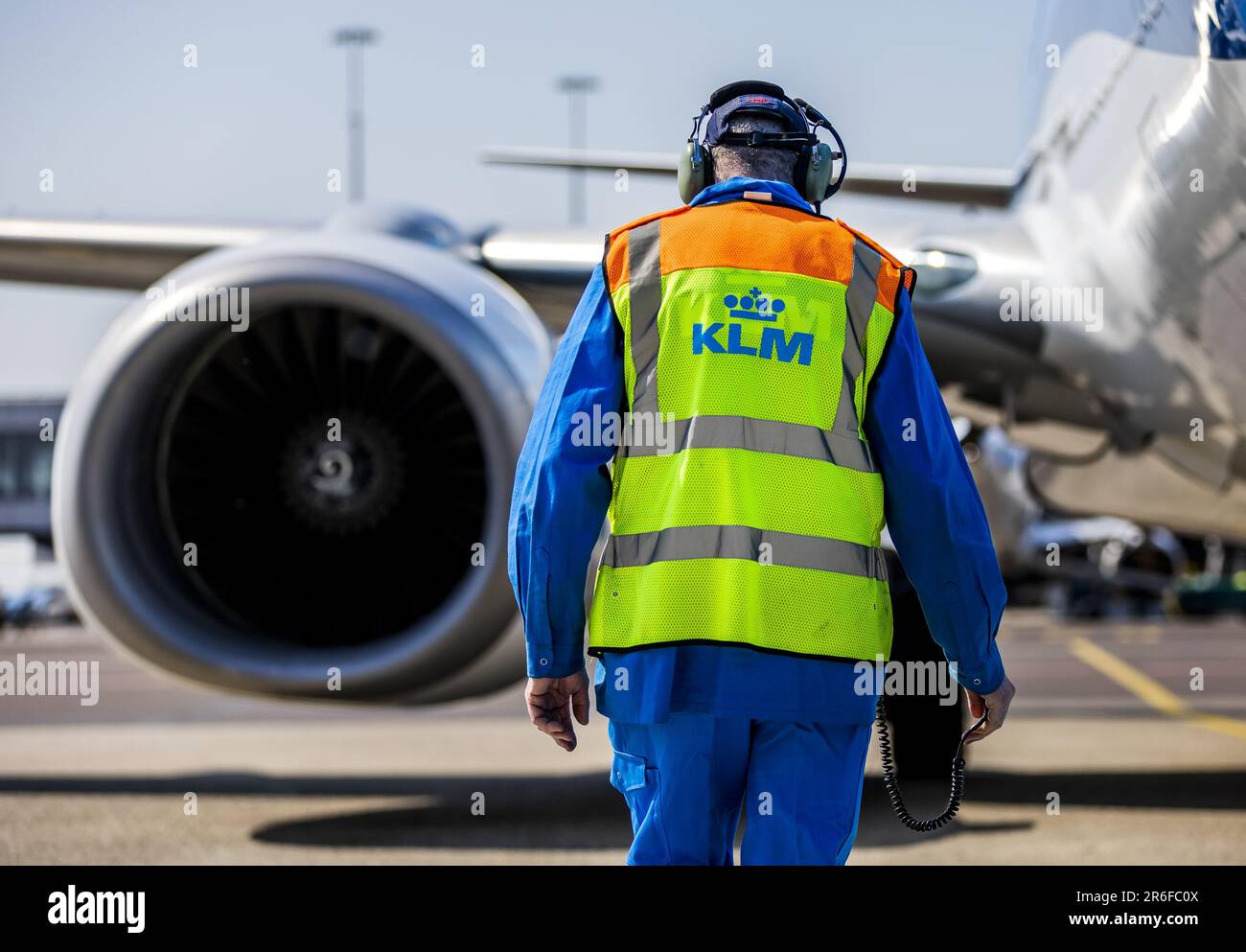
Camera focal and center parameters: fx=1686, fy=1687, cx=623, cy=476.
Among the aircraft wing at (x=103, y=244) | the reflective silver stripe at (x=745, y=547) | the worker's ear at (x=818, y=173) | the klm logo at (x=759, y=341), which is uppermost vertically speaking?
the worker's ear at (x=818, y=173)

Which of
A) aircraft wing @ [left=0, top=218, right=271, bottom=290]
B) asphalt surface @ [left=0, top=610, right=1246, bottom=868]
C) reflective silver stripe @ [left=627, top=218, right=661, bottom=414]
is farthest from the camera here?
aircraft wing @ [left=0, top=218, right=271, bottom=290]

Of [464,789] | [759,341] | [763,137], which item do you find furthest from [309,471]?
[759,341]

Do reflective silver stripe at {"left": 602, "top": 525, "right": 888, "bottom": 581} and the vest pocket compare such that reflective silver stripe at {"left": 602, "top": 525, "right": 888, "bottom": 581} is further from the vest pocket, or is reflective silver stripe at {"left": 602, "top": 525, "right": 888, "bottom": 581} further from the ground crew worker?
the vest pocket

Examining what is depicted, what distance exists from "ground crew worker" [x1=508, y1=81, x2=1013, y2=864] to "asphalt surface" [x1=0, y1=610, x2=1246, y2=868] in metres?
2.13

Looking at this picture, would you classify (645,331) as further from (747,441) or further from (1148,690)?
(1148,690)

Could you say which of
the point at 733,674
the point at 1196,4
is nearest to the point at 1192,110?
the point at 1196,4

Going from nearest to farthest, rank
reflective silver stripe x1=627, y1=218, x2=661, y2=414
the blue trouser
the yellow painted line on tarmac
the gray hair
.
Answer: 1. the blue trouser
2. reflective silver stripe x1=627, y1=218, x2=661, y2=414
3. the gray hair
4. the yellow painted line on tarmac

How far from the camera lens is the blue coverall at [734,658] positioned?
2.18 metres

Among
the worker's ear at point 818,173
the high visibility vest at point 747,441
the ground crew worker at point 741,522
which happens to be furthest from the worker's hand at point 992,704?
the worker's ear at point 818,173

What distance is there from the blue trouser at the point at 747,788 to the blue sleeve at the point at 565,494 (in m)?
0.17

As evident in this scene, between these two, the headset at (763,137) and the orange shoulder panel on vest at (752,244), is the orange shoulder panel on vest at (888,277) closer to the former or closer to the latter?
the orange shoulder panel on vest at (752,244)

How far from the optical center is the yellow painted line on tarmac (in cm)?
980

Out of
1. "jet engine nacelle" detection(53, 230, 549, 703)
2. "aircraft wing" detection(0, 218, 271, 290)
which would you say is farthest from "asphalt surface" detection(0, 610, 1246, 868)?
"aircraft wing" detection(0, 218, 271, 290)

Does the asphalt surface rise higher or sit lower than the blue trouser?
lower
